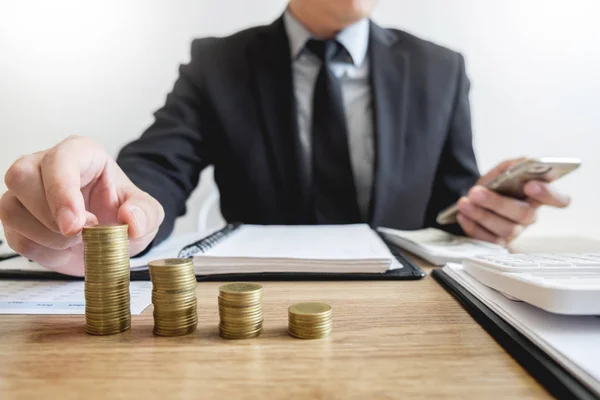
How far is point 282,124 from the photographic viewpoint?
103 cm

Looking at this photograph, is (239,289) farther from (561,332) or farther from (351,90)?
(351,90)

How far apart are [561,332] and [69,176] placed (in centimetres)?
39

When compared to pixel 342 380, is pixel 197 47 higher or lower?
higher

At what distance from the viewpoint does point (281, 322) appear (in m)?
0.37

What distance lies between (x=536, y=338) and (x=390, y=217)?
793 mm

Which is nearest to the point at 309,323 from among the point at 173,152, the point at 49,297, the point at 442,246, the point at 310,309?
the point at 310,309

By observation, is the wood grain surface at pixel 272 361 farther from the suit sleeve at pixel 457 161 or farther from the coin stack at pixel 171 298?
the suit sleeve at pixel 457 161

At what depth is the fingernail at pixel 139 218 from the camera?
0.44 m

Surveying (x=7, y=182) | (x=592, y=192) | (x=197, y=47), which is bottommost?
(x=592, y=192)

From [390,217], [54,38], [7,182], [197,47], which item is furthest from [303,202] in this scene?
[54,38]

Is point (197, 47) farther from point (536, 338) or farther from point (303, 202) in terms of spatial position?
point (536, 338)

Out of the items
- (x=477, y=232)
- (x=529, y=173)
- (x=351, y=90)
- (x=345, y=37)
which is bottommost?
(x=477, y=232)

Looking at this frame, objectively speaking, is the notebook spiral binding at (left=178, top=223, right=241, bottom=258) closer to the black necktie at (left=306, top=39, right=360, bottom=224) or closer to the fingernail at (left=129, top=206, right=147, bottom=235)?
the fingernail at (left=129, top=206, right=147, bottom=235)

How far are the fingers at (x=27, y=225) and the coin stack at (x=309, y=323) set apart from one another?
0.77 ft
